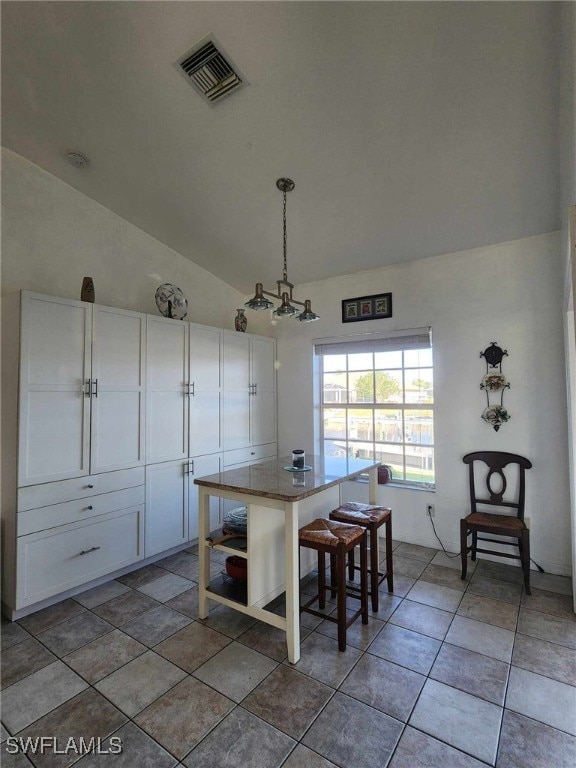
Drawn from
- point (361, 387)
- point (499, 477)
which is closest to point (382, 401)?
point (361, 387)

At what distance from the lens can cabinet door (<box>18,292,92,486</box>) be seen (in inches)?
92.0

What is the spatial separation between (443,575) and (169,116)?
3.83 m

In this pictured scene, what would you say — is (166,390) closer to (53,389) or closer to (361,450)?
(53,389)

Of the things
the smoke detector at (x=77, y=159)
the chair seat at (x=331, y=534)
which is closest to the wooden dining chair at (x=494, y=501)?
the chair seat at (x=331, y=534)

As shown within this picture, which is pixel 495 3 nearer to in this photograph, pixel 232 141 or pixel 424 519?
pixel 232 141

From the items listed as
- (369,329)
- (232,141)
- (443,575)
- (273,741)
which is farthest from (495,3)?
(443,575)

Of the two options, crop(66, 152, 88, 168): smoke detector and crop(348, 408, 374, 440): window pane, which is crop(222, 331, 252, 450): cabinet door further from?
crop(66, 152, 88, 168): smoke detector

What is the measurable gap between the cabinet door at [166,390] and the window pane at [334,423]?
1645 mm

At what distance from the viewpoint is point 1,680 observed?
6.01ft

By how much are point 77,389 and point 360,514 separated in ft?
7.21

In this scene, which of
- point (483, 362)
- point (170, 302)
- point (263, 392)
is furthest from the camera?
point (263, 392)

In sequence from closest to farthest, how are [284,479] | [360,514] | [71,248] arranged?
[284,479] → [360,514] → [71,248]

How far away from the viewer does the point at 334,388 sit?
4152 millimetres

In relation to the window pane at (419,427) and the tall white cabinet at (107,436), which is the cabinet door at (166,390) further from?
the window pane at (419,427)
